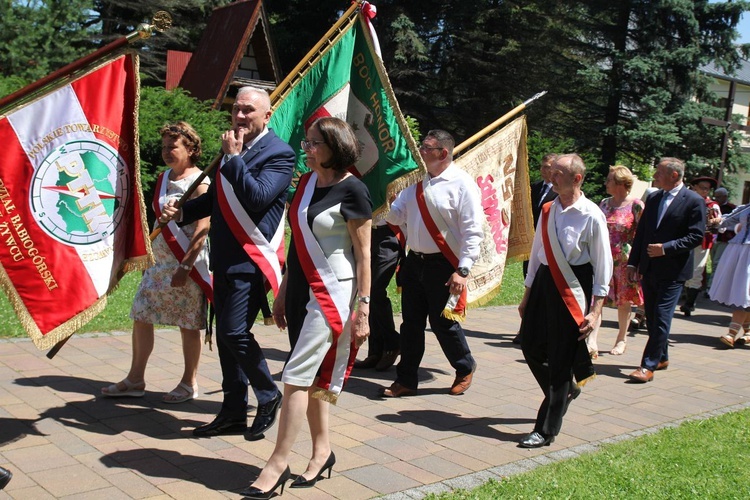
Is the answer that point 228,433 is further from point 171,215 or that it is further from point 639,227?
point 639,227

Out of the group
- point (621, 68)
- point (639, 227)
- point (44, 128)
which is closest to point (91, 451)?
point (44, 128)

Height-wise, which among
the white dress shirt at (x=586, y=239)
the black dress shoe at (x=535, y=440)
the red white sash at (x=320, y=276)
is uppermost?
the white dress shirt at (x=586, y=239)

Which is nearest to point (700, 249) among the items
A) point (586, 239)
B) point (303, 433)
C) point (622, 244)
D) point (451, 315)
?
point (622, 244)

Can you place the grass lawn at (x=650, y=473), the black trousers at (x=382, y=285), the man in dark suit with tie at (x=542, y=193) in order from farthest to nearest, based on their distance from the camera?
the man in dark suit with tie at (x=542, y=193) → the black trousers at (x=382, y=285) → the grass lawn at (x=650, y=473)

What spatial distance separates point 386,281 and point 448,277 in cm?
97

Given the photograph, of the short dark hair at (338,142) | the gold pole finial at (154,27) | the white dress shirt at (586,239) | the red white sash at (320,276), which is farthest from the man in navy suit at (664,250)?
the gold pole finial at (154,27)

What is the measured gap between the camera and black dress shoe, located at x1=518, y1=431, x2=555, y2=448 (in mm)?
5254

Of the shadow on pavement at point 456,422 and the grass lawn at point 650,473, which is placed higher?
the grass lawn at point 650,473

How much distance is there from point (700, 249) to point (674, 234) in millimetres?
6141

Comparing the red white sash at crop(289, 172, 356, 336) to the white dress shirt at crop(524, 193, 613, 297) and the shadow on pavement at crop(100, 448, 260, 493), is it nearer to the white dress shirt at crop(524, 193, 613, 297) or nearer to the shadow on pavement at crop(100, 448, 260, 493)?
the shadow on pavement at crop(100, 448, 260, 493)

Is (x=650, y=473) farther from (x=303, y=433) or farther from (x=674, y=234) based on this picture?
(x=674, y=234)

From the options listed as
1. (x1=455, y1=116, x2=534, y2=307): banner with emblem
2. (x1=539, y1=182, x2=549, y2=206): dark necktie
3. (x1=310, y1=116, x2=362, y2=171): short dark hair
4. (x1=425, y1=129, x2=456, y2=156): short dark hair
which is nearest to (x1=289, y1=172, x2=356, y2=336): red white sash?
(x1=310, y1=116, x2=362, y2=171): short dark hair

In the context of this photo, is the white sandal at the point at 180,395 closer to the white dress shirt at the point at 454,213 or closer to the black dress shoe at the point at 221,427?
the black dress shoe at the point at 221,427

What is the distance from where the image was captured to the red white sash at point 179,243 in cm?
547
